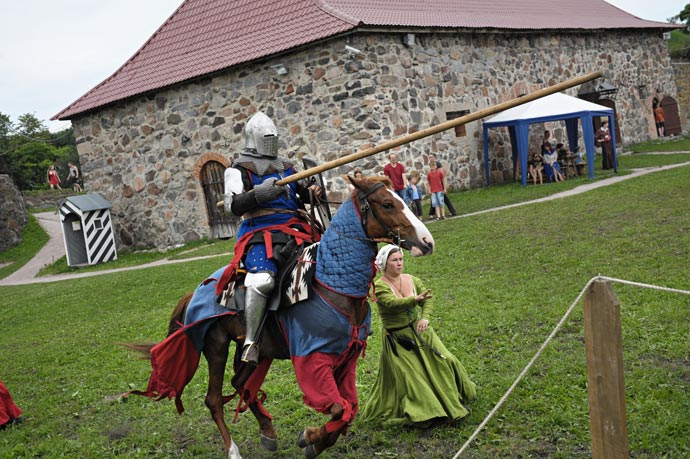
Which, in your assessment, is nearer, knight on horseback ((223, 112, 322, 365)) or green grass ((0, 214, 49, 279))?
knight on horseback ((223, 112, 322, 365))

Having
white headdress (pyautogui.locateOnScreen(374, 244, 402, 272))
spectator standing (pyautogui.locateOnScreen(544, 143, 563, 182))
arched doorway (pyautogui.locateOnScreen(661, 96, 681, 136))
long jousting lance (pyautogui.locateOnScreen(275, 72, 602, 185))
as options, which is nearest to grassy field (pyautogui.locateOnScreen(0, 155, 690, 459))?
white headdress (pyautogui.locateOnScreen(374, 244, 402, 272))

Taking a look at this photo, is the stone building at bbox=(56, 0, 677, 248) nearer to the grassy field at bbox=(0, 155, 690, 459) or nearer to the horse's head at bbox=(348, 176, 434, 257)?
the grassy field at bbox=(0, 155, 690, 459)

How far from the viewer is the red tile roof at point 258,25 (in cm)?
1788

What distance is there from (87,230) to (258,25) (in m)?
7.81

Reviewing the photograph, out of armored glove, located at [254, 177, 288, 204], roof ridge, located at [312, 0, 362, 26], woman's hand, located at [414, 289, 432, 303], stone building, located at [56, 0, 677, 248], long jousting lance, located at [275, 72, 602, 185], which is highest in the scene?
roof ridge, located at [312, 0, 362, 26]

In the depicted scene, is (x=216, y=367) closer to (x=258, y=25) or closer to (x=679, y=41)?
(x=258, y=25)

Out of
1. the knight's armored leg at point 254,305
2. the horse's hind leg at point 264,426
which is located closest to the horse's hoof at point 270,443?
the horse's hind leg at point 264,426

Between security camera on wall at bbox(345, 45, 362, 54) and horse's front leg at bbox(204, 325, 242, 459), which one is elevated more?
security camera on wall at bbox(345, 45, 362, 54)

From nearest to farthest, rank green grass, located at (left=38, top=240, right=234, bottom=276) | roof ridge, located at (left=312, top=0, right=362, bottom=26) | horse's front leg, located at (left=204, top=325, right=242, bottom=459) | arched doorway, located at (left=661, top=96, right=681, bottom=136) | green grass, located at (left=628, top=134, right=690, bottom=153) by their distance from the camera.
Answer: horse's front leg, located at (left=204, top=325, right=242, bottom=459), roof ridge, located at (left=312, top=0, right=362, bottom=26), green grass, located at (left=38, top=240, right=234, bottom=276), green grass, located at (left=628, top=134, right=690, bottom=153), arched doorway, located at (left=661, top=96, right=681, bottom=136)

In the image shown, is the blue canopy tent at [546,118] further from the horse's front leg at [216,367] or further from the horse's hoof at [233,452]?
the horse's hoof at [233,452]

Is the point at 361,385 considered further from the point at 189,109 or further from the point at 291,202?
the point at 189,109

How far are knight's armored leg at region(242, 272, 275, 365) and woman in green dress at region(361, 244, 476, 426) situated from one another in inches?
38.8

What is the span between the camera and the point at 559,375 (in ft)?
20.1

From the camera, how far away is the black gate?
65.3ft
